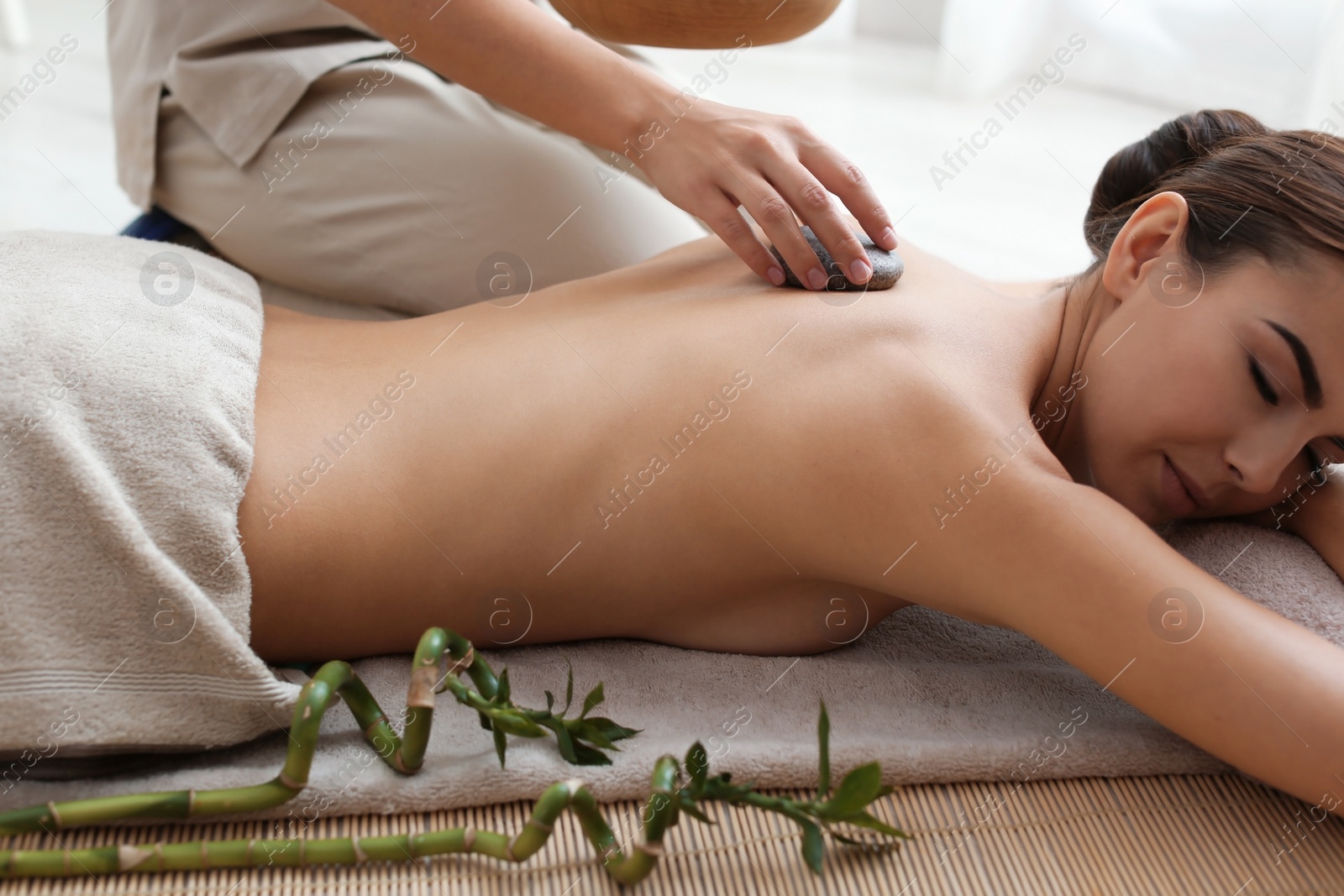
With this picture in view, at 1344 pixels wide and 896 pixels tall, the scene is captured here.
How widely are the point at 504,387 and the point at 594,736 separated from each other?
32 cm

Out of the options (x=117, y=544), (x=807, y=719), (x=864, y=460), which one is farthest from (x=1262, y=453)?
(x=117, y=544)

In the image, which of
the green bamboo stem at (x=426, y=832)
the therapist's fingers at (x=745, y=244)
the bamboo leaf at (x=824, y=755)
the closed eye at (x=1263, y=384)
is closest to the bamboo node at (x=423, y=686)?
the green bamboo stem at (x=426, y=832)

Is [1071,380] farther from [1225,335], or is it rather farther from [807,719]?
[807,719]

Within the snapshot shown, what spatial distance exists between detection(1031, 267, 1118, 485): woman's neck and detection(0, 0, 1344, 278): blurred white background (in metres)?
1.31

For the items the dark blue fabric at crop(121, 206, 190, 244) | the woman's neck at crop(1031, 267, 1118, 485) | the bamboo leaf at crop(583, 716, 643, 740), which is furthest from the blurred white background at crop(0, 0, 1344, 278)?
the bamboo leaf at crop(583, 716, 643, 740)

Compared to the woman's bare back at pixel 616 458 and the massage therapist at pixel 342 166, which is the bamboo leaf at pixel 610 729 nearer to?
the woman's bare back at pixel 616 458

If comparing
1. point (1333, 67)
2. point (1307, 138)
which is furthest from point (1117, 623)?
point (1333, 67)

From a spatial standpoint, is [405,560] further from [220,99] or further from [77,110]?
[77,110]

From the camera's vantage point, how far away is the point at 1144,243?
1.00 meters

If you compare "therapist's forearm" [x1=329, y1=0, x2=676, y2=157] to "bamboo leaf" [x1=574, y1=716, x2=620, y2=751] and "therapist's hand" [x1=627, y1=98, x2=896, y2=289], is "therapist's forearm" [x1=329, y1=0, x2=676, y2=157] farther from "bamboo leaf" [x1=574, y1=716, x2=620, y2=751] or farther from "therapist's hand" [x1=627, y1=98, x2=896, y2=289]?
"bamboo leaf" [x1=574, y1=716, x2=620, y2=751]

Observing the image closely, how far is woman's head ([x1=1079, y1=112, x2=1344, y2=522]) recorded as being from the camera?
2.89 ft

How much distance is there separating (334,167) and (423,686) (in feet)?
2.67

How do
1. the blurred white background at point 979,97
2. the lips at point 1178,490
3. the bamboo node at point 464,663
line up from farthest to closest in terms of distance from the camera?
the blurred white background at point 979,97
the lips at point 1178,490
the bamboo node at point 464,663

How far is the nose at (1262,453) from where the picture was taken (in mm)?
896
